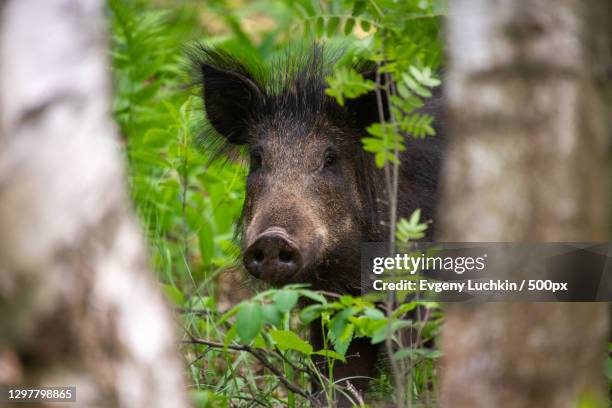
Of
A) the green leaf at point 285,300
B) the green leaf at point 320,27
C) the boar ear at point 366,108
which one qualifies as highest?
the green leaf at point 320,27

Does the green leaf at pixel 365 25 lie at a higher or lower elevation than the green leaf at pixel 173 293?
higher

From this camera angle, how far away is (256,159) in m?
4.86

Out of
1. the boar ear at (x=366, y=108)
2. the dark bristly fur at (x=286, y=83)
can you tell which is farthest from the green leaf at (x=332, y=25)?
the boar ear at (x=366, y=108)

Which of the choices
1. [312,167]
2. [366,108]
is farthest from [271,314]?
[366,108]

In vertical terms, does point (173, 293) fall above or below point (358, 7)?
below

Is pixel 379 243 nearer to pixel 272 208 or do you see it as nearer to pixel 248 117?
pixel 272 208

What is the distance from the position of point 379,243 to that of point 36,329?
3182 mm

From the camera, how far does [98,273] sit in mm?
1770

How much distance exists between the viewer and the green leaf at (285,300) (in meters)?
2.61

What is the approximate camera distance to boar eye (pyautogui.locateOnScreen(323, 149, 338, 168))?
15.6 feet

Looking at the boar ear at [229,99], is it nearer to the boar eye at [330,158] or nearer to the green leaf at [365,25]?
the boar eye at [330,158]

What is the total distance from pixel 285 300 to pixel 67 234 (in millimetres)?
1009

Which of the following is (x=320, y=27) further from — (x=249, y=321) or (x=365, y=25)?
(x=249, y=321)

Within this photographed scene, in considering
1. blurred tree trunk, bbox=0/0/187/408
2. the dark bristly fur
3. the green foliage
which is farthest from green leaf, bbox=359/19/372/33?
blurred tree trunk, bbox=0/0/187/408
